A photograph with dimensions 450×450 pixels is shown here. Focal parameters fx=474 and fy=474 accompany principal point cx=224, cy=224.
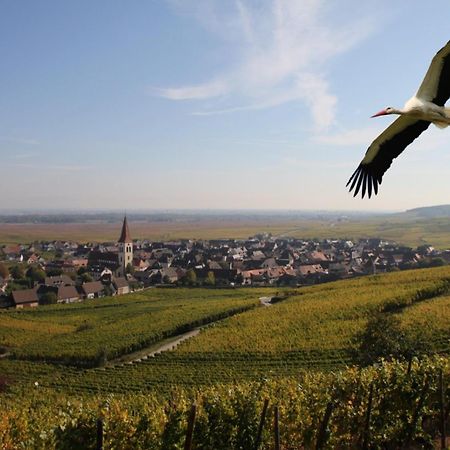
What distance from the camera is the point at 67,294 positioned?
78500 mm

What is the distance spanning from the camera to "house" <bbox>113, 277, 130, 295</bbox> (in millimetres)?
86062

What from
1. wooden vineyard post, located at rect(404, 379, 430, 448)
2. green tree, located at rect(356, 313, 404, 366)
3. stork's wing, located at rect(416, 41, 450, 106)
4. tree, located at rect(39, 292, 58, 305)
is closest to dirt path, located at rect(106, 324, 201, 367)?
green tree, located at rect(356, 313, 404, 366)

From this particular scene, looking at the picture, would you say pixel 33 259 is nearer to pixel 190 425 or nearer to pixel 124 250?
pixel 124 250

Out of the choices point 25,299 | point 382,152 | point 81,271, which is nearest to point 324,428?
point 382,152

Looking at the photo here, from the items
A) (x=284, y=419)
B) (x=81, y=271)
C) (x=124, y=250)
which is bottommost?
(x=81, y=271)

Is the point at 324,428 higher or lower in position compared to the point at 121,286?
higher

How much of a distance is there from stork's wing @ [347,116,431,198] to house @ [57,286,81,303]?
75762 mm

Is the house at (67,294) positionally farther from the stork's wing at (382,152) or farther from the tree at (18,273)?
the stork's wing at (382,152)

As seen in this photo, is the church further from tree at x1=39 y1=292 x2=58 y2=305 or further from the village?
tree at x1=39 y1=292 x2=58 y2=305

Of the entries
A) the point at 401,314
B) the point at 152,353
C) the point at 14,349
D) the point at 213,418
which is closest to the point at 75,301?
the point at 14,349

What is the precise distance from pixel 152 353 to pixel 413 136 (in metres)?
35.9

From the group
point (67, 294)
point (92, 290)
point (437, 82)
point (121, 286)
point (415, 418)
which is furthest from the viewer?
point (121, 286)

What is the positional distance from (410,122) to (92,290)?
82.2m

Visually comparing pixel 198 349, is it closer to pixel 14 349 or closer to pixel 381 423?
pixel 14 349
